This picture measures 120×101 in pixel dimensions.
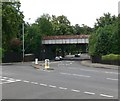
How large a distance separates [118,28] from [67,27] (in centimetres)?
6858

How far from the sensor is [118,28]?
56.7m

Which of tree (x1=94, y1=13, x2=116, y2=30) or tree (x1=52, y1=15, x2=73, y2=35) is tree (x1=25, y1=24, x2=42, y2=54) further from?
tree (x1=52, y1=15, x2=73, y2=35)

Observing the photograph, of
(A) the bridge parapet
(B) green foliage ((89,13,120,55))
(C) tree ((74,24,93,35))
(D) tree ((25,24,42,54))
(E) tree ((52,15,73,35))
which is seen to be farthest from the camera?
(C) tree ((74,24,93,35))

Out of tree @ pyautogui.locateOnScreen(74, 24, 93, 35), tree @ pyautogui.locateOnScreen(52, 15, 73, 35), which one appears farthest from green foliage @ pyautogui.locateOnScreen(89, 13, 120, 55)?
tree @ pyautogui.locateOnScreen(74, 24, 93, 35)

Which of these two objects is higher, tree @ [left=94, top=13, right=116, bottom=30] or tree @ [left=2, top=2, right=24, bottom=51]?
tree @ [left=94, top=13, right=116, bottom=30]

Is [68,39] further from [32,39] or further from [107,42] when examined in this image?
[107,42]

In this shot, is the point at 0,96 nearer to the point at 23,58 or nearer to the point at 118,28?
the point at 118,28

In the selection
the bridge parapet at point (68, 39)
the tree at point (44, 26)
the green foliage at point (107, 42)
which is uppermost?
the tree at point (44, 26)

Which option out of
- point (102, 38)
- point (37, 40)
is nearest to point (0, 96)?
point (102, 38)

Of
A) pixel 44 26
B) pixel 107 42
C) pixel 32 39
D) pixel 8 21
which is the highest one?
pixel 44 26

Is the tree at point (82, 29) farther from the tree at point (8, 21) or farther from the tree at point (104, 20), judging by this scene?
the tree at point (8, 21)

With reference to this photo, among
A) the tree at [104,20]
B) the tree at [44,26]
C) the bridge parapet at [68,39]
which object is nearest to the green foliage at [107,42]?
the bridge parapet at [68,39]

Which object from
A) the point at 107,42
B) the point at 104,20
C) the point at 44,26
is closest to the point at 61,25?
the point at 44,26

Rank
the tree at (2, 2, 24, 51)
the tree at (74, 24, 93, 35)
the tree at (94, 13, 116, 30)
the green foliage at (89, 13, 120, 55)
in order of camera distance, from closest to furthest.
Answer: the green foliage at (89, 13, 120, 55), the tree at (2, 2, 24, 51), the tree at (94, 13, 116, 30), the tree at (74, 24, 93, 35)
